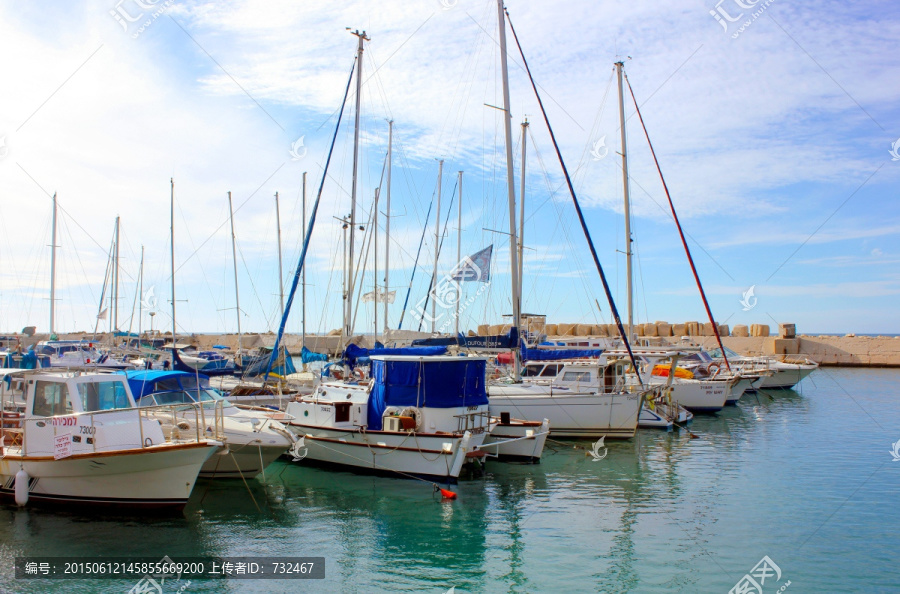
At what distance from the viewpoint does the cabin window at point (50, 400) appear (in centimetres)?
1363

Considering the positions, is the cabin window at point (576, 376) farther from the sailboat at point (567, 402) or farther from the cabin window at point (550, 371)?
the cabin window at point (550, 371)

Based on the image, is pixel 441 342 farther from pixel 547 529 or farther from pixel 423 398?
pixel 547 529

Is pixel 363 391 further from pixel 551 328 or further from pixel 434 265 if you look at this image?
pixel 551 328

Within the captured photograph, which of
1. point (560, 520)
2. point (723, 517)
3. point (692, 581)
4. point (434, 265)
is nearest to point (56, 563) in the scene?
point (560, 520)

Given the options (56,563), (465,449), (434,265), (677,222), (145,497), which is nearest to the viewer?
(56,563)

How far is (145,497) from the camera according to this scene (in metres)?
13.1

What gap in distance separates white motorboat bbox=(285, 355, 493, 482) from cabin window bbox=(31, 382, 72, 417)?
674 centimetres

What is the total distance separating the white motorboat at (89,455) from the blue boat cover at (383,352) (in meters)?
8.38

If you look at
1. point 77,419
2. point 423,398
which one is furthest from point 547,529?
point 77,419

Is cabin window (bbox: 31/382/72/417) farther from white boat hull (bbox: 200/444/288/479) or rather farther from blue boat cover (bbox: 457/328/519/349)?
blue boat cover (bbox: 457/328/519/349)

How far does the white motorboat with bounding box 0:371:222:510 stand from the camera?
12.8m

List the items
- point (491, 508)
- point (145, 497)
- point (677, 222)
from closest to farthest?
point (145, 497)
point (491, 508)
point (677, 222)

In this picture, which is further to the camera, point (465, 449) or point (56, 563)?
point (465, 449)

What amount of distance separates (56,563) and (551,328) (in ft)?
202
